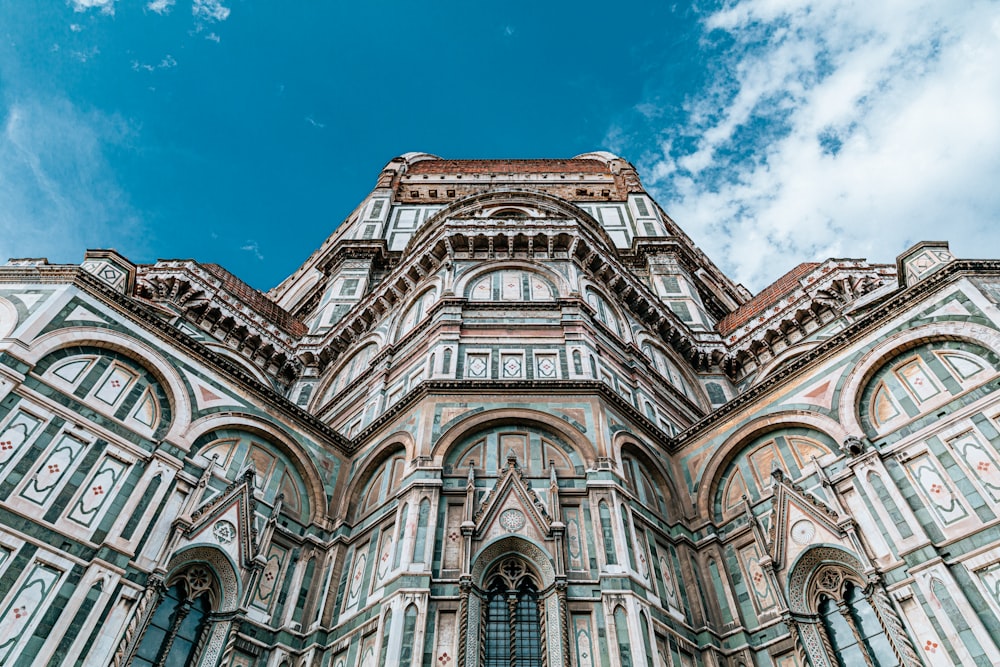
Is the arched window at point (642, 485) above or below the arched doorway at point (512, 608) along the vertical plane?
above

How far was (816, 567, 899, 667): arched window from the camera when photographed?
13320 mm

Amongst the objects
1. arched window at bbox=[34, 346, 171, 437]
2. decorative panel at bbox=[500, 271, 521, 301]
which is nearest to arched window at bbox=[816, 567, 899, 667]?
decorative panel at bbox=[500, 271, 521, 301]

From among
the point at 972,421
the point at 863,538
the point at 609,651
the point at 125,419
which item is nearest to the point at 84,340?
the point at 125,419

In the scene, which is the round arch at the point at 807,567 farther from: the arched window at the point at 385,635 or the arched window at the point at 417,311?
the arched window at the point at 417,311

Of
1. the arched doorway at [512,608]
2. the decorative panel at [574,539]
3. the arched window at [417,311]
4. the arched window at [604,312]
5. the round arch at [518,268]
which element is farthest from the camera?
the arched window at [417,311]

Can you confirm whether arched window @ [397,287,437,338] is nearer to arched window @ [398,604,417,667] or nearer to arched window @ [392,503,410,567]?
arched window @ [392,503,410,567]

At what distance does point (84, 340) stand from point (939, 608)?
19.2 meters

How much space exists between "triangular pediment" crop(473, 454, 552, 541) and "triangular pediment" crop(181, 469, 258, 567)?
17.9 feet

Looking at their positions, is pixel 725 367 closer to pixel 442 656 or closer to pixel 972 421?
pixel 972 421

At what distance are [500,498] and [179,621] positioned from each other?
7362 millimetres

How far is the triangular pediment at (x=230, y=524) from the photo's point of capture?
1515 centimetres

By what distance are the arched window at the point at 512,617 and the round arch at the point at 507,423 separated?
11.3ft

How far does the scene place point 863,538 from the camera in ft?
46.7

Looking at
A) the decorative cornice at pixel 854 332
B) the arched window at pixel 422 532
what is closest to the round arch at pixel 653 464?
the decorative cornice at pixel 854 332
